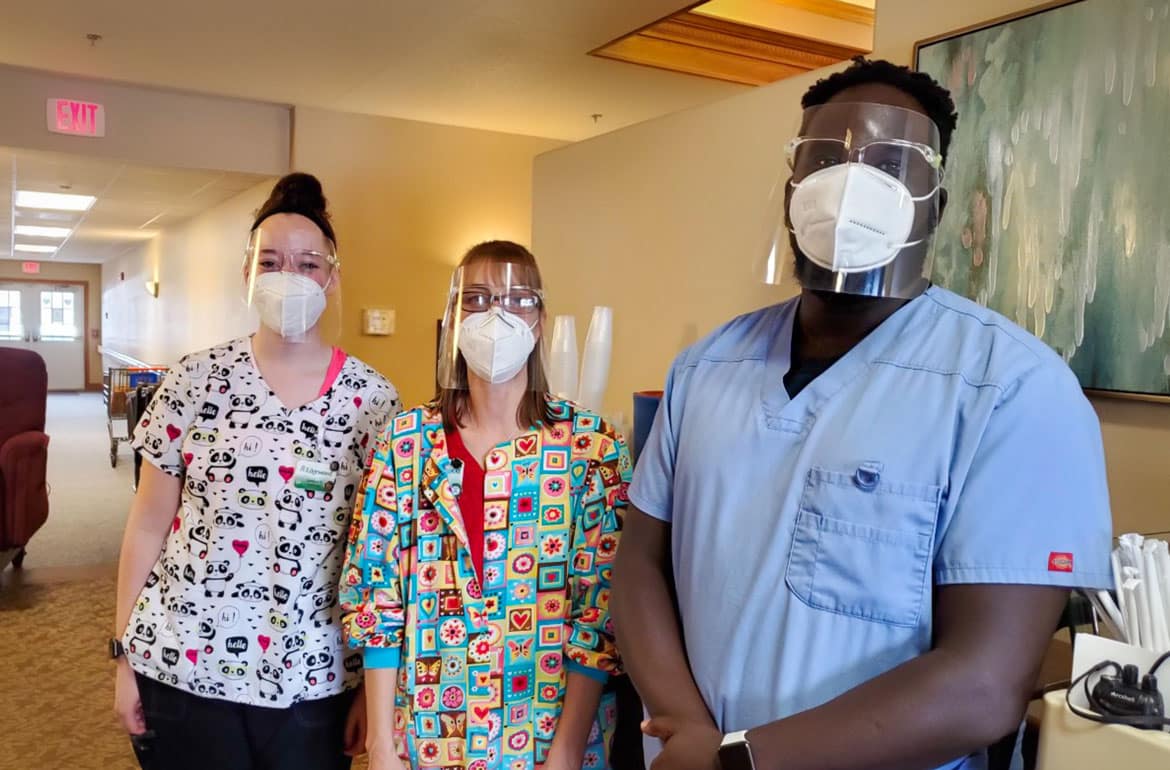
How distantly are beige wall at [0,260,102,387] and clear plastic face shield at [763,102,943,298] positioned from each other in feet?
55.0

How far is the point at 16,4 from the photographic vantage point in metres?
3.27

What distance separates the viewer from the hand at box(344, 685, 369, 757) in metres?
1.49

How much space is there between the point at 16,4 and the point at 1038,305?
Answer: 3.61 m

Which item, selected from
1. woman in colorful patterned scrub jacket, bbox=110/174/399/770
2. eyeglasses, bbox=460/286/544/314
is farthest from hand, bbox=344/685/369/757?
eyeglasses, bbox=460/286/544/314

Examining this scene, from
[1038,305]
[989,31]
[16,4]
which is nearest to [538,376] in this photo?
[1038,305]

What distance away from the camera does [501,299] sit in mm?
1431

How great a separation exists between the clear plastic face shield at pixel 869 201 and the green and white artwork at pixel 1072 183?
24.9 inches

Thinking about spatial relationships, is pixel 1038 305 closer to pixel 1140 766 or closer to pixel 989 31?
pixel 989 31

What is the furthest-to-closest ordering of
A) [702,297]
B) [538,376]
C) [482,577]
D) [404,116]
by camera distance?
[404,116] → [702,297] → [538,376] → [482,577]

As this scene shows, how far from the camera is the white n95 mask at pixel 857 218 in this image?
95 cm

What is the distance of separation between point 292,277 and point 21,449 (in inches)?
136

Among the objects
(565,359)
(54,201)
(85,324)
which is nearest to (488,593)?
(565,359)

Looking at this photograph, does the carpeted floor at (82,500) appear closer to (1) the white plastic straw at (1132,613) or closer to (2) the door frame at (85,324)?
(1) the white plastic straw at (1132,613)

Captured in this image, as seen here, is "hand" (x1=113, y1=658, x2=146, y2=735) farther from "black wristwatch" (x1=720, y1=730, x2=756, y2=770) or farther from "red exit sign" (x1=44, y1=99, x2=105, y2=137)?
"red exit sign" (x1=44, y1=99, x2=105, y2=137)
